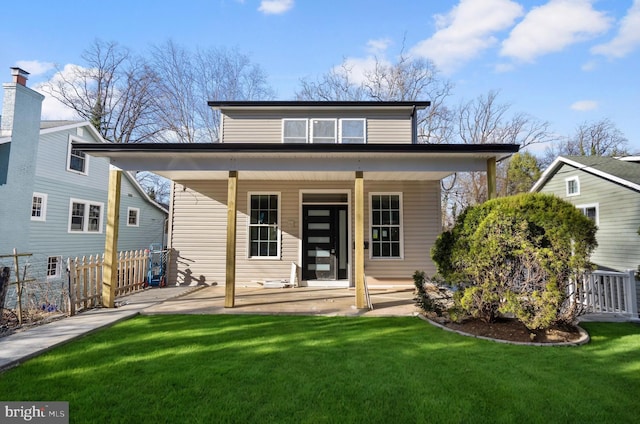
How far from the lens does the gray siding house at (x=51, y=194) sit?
9.37m

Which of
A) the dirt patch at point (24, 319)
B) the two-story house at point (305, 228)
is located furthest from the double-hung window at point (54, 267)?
the dirt patch at point (24, 319)

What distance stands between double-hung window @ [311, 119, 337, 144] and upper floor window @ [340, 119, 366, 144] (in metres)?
0.27

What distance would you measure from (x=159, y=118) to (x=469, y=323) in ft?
72.8

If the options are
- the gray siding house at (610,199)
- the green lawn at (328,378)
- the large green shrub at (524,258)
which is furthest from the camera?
the gray siding house at (610,199)

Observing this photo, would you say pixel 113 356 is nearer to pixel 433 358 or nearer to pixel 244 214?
pixel 433 358

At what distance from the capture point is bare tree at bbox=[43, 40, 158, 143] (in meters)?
21.0

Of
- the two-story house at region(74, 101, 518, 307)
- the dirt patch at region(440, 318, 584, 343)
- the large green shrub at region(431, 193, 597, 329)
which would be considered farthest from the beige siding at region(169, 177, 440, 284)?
the large green shrub at region(431, 193, 597, 329)

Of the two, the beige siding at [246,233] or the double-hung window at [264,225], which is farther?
the double-hung window at [264,225]

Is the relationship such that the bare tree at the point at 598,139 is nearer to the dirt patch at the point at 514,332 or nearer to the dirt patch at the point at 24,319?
the dirt patch at the point at 514,332

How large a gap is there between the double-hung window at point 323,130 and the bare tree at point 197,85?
12.8 meters

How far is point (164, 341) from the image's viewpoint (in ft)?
13.3

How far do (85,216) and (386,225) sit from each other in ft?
42.4

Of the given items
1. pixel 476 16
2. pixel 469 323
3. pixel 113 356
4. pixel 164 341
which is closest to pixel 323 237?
pixel 469 323

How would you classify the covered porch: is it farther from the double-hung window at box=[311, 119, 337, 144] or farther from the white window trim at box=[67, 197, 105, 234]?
the white window trim at box=[67, 197, 105, 234]
